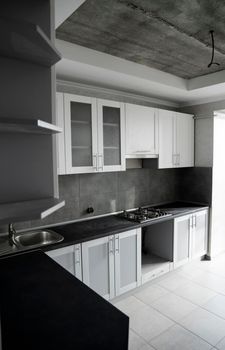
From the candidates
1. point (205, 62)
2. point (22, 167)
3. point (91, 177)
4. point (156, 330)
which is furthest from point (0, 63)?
point (156, 330)

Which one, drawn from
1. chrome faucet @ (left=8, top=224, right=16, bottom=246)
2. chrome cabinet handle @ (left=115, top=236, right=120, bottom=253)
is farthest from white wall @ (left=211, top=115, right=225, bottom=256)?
chrome faucet @ (left=8, top=224, right=16, bottom=246)

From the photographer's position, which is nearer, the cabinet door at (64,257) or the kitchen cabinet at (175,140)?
the cabinet door at (64,257)

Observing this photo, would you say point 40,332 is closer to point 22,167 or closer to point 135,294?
point 22,167

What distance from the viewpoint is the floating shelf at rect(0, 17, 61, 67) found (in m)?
0.78

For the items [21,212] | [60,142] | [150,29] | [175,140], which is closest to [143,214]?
[175,140]

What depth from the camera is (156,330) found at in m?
2.28

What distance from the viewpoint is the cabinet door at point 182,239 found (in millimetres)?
3254

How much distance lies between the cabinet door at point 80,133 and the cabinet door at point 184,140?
1.48 m

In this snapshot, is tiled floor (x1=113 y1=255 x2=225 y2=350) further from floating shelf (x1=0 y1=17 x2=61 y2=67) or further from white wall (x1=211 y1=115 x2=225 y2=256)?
floating shelf (x1=0 y1=17 x2=61 y2=67)

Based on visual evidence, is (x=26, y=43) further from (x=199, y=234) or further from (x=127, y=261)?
(x=199, y=234)

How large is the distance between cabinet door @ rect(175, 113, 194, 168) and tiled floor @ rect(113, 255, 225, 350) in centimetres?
158

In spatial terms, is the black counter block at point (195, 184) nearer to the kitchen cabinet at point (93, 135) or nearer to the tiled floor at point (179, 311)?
the tiled floor at point (179, 311)

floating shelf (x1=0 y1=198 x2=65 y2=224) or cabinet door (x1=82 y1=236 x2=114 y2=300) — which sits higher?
floating shelf (x1=0 y1=198 x2=65 y2=224)

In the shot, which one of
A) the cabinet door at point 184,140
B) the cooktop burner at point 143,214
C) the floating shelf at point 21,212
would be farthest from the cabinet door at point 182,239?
the floating shelf at point 21,212
